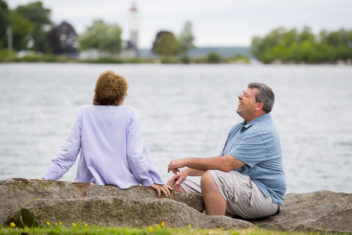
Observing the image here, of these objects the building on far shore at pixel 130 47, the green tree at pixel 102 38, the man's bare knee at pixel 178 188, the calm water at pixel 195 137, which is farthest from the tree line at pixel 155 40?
the man's bare knee at pixel 178 188

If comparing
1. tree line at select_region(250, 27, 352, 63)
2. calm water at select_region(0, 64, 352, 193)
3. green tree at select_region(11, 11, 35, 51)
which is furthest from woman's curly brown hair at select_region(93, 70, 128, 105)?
tree line at select_region(250, 27, 352, 63)

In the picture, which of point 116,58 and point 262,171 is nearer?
point 262,171

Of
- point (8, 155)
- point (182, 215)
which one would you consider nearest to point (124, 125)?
point (182, 215)

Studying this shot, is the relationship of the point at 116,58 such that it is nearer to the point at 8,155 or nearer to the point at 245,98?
the point at 8,155

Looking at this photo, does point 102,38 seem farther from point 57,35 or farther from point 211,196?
point 211,196

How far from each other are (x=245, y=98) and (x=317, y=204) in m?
1.80

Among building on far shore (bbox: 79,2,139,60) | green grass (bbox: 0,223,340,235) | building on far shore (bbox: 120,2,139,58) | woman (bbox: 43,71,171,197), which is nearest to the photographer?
green grass (bbox: 0,223,340,235)

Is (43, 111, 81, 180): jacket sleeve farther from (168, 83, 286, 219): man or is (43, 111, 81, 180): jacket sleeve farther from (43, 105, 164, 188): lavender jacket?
(168, 83, 286, 219): man

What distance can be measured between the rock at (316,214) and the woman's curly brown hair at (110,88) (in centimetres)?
222

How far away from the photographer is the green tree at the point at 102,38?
144 metres

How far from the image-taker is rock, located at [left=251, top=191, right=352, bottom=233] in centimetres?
559

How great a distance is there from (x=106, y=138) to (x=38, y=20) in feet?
499

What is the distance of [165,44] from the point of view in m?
168

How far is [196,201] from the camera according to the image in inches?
245
